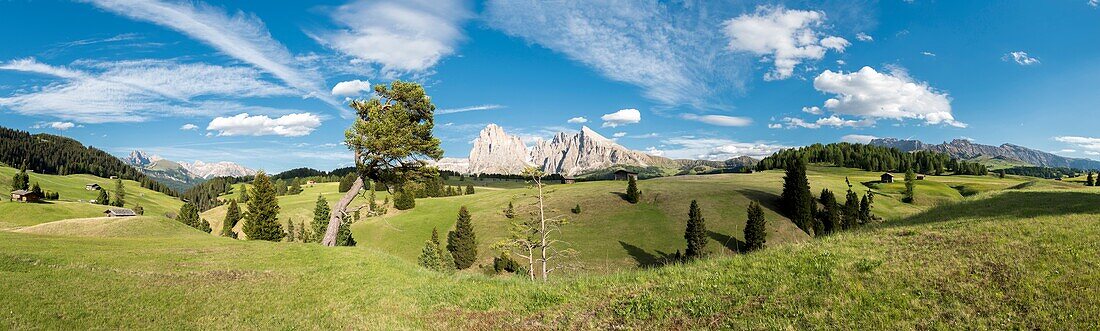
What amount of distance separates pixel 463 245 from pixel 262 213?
31.1 meters

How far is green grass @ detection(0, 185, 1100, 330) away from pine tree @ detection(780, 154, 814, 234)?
241ft

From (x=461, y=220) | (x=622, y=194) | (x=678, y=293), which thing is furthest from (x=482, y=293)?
(x=622, y=194)

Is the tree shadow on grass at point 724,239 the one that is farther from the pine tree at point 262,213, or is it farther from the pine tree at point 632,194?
the pine tree at point 262,213

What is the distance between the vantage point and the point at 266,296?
13789 mm

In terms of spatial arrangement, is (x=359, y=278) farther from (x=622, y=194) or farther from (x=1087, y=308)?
(x=622, y=194)

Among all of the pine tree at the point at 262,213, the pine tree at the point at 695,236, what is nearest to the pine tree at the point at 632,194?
the pine tree at the point at 695,236

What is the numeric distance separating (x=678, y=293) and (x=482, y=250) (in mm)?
72623

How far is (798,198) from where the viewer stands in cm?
8675

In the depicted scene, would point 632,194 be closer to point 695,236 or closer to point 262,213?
point 695,236

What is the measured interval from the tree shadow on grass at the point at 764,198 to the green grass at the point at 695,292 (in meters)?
78.7

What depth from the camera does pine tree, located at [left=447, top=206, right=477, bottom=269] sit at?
243ft

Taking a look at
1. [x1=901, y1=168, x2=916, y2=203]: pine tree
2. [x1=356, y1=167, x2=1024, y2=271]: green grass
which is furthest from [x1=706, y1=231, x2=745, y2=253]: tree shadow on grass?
[x1=901, y1=168, x2=916, y2=203]: pine tree

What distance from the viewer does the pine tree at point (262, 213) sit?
2724 inches

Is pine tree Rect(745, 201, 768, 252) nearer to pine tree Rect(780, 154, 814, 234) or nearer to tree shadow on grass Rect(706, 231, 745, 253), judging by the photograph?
tree shadow on grass Rect(706, 231, 745, 253)
